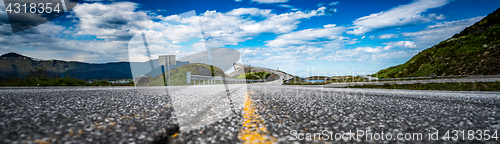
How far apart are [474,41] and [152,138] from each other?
7157cm

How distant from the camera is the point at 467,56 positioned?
4744 centimetres

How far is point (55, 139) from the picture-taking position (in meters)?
2.93

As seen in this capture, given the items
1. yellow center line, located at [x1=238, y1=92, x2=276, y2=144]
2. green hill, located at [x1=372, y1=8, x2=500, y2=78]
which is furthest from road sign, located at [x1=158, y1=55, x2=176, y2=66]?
green hill, located at [x1=372, y1=8, x2=500, y2=78]

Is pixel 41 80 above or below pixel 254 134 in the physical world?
above

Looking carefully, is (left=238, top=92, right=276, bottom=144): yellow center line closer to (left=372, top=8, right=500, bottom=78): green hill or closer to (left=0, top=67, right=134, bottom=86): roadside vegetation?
(left=0, top=67, right=134, bottom=86): roadside vegetation

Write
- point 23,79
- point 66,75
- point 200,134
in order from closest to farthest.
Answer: point 200,134, point 23,79, point 66,75

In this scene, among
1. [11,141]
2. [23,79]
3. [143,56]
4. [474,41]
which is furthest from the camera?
[474,41]

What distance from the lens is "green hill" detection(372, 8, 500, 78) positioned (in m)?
41.7

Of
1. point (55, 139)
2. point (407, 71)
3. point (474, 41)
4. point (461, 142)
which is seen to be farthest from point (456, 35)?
point (55, 139)

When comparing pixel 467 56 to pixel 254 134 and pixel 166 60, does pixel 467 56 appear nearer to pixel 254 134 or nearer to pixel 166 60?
pixel 166 60

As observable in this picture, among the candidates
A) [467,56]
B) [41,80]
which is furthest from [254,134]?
[467,56]

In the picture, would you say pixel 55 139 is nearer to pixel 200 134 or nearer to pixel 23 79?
pixel 200 134

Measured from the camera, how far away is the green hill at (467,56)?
1642 inches

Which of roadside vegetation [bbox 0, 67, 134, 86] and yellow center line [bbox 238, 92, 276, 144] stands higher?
roadside vegetation [bbox 0, 67, 134, 86]
